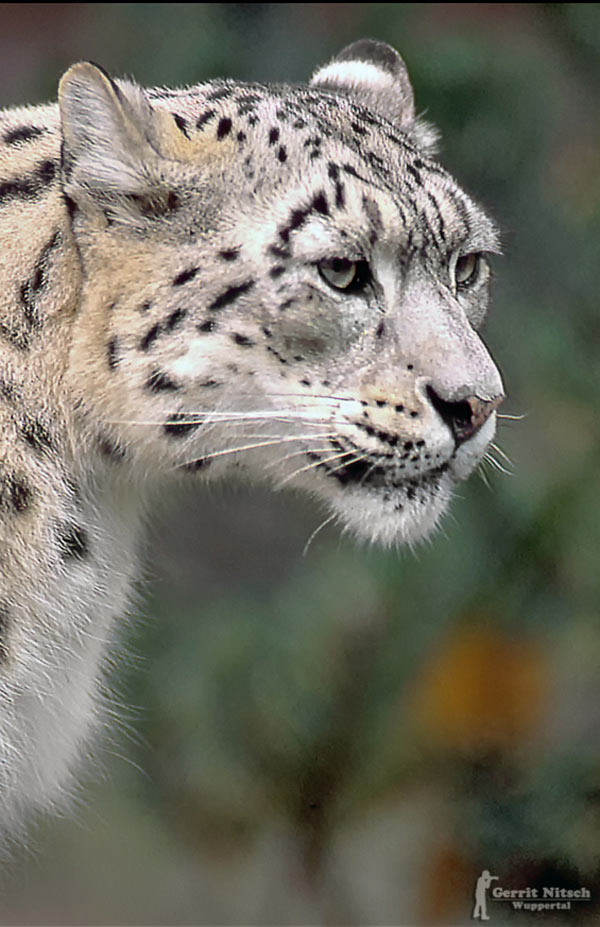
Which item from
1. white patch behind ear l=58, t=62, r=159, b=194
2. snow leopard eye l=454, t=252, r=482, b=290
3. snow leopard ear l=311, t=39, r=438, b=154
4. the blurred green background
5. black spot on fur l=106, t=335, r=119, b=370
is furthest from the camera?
the blurred green background

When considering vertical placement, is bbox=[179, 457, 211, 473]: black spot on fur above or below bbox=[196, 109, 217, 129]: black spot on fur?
below

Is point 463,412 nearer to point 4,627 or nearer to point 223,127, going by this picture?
point 223,127

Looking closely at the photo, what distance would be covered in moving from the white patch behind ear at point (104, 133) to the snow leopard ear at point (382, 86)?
2.16 feet

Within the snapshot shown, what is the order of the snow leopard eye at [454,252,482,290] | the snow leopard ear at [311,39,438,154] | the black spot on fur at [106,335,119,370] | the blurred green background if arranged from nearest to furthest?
the black spot on fur at [106,335,119,370] < the snow leopard eye at [454,252,482,290] < the snow leopard ear at [311,39,438,154] < the blurred green background

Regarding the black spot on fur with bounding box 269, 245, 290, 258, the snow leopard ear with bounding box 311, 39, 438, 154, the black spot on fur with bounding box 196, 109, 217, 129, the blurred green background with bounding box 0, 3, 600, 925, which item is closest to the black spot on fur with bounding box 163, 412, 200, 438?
the black spot on fur with bounding box 269, 245, 290, 258

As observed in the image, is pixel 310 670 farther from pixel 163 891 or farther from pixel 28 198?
pixel 28 198

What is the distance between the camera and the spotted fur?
2.41 meters

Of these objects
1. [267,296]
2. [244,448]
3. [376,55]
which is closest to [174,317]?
[267,296]

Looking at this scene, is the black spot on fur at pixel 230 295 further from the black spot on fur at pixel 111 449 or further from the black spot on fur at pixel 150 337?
the black spot on fur at pixel 111 449

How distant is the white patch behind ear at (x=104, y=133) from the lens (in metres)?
2.35

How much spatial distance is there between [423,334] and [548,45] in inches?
104

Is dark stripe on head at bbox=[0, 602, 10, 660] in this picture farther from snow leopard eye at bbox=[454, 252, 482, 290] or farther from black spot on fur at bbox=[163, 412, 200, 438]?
snow leopard eye at bbox=[454, 252, 482, 290]

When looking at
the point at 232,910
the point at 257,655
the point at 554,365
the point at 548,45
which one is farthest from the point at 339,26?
the point at 232,910

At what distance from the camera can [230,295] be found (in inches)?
95.0
